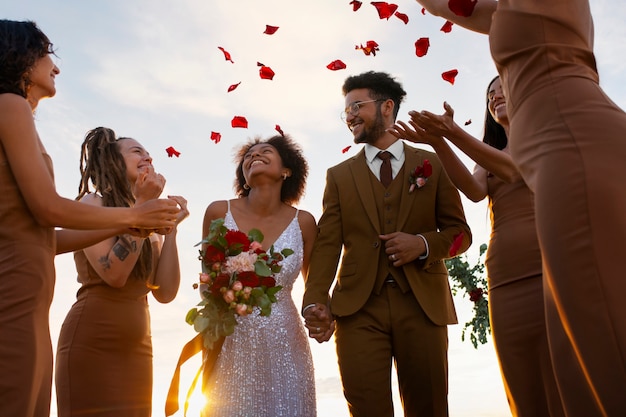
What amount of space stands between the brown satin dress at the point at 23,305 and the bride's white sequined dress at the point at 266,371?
283cm

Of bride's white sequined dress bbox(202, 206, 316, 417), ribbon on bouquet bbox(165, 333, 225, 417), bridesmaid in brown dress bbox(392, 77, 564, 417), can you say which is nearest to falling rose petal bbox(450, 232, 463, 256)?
bridesmaid in brown dress bbox(392, 77, 564, 417)

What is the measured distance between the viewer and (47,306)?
3.07 metres

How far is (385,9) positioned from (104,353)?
3.39m

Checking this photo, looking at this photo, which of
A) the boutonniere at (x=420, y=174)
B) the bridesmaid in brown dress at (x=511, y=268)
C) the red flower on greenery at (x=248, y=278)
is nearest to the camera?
the bridesmaid in brown dress at (x=511, y=268)

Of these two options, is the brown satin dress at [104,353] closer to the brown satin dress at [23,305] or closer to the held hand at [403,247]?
the brown satin dress at [23,305]

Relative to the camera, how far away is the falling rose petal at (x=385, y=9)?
218 inches

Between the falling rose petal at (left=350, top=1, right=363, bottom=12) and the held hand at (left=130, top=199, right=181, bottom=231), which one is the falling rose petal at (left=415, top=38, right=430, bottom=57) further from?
the held hand at (left=130, top=199, right=181, bottom=231)

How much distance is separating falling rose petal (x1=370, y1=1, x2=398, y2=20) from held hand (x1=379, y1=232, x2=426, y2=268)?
1.76 metres

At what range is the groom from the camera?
206 inches

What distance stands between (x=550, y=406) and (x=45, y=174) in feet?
10.5

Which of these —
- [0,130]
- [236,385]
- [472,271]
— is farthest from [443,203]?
[472,271]

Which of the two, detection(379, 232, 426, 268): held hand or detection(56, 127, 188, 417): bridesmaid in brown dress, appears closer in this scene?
detection(56, 127, 188, 417): bridesmaid in brown dress

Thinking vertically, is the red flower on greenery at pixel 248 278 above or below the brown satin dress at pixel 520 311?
above

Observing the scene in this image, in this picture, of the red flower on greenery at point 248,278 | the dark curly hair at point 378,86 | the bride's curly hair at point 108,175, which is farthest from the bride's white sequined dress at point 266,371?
the dark curly hair at point 378,86
